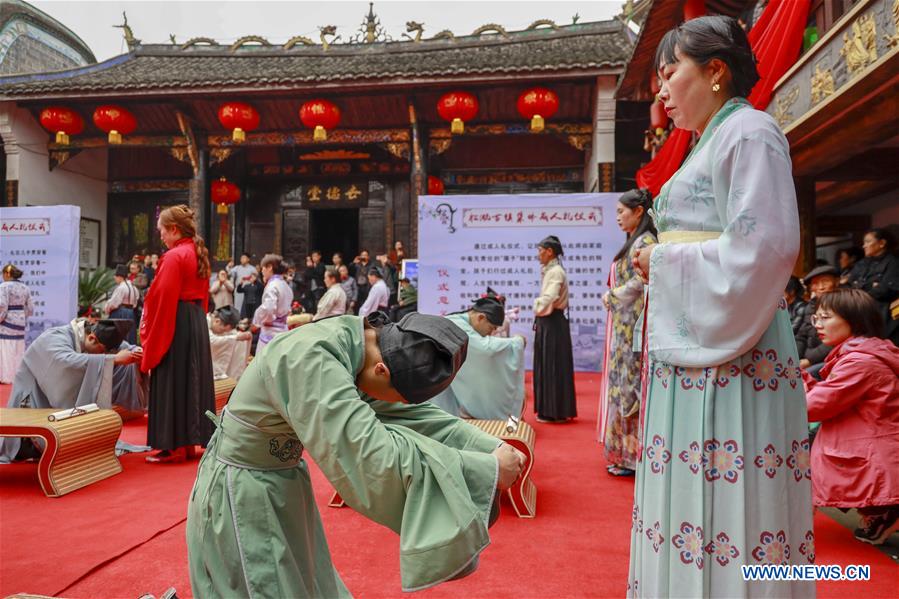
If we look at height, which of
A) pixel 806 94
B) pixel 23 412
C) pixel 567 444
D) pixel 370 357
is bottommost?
pixel 567 444

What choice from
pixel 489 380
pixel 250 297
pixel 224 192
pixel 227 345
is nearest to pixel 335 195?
pixel 224 192

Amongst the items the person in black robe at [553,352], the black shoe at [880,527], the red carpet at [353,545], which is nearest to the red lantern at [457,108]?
the person in black robe at [553,352]

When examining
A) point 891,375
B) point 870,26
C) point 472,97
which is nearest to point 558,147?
point 472,97

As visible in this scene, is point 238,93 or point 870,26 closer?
point 870,26

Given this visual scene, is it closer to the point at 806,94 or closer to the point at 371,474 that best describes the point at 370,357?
the point at 371,474

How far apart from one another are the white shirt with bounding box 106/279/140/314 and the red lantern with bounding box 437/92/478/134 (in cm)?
520

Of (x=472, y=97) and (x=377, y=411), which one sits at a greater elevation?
(x=472, y=97)

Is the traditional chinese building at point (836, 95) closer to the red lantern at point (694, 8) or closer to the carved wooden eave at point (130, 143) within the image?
the red lantern at point (694, 8)

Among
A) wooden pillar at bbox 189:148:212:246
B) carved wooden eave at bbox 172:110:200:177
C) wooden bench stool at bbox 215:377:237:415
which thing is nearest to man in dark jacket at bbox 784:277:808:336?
wooden bench stool at bbox 215:377:237:415

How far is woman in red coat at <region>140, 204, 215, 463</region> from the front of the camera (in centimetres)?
381

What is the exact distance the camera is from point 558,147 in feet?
37.0

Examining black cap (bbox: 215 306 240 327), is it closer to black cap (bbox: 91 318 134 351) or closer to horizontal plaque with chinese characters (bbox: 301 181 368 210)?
black cap (bbox: 91 318 134 351)

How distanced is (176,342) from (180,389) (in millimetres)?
305

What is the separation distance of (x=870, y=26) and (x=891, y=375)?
2.50 metres
